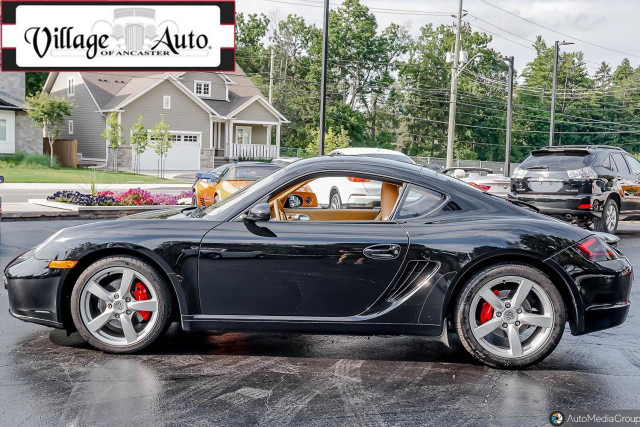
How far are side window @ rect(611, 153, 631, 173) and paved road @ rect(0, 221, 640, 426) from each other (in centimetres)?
920

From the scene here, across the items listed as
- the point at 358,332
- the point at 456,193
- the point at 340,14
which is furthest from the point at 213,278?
the point at 340,14

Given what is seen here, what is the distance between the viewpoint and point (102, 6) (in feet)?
77.5

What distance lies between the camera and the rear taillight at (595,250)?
4.97m

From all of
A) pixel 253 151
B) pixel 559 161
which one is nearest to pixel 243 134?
pixel 253 151

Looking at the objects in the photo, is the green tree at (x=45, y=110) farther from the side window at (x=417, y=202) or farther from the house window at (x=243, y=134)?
the side window at (x=417, y=202)

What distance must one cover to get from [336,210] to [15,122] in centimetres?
4168

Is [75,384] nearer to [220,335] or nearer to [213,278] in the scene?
[213,278]

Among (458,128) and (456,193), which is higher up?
(458,128)

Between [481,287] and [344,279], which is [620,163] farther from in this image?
[344,279]

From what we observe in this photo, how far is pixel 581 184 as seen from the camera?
1335cm

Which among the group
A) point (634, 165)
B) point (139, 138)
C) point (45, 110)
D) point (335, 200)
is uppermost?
point (45, 110)

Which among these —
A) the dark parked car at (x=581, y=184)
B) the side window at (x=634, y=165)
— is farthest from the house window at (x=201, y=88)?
the side window at (x=634, y=165)

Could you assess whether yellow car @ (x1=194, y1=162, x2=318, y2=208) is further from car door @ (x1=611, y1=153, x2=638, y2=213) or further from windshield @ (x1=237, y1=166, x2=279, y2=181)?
car door @ (x1=611, y1=153, x2=638, y2=213)

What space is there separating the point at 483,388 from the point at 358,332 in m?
0.93
